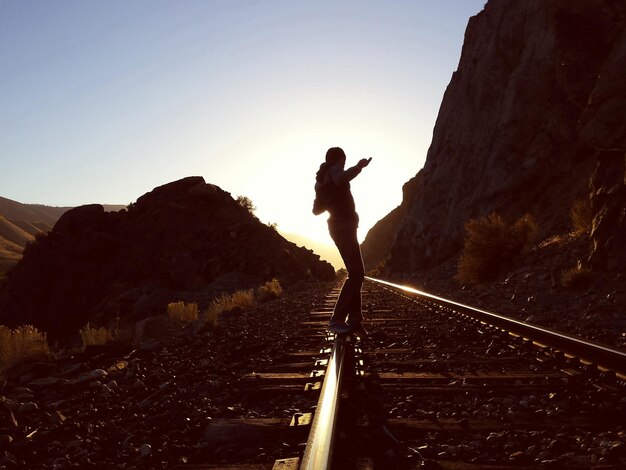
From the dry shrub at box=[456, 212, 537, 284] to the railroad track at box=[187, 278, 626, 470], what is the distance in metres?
8.80

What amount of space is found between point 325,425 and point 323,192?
3.44 metres

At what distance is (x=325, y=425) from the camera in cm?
214

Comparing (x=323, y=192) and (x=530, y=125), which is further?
(x=530, y=125)

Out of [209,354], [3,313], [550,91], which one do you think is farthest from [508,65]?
[3,313]

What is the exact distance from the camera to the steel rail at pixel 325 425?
1742 millimetres

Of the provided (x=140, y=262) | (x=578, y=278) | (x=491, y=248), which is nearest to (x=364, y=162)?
(x=578, y=278)

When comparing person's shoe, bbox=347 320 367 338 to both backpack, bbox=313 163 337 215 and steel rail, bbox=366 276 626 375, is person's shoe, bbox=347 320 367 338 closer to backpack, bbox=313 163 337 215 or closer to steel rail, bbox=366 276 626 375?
backpack, bbox=313 163 337 215

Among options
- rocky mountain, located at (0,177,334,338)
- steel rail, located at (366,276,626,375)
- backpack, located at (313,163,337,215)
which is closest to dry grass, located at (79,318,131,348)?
backpack, located at (313,163,337,215)

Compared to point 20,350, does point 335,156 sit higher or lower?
higher

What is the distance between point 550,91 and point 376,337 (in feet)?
59.6

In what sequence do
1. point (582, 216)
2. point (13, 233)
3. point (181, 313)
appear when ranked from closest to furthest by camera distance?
point (181, 313), point (582, 216), point (13, 233)

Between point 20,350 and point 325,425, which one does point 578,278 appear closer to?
→ point 325,425

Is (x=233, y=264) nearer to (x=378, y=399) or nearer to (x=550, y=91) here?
(x=550, y=91)

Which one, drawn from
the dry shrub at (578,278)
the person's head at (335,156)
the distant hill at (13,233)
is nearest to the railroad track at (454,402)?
the person's head at (335,156)
